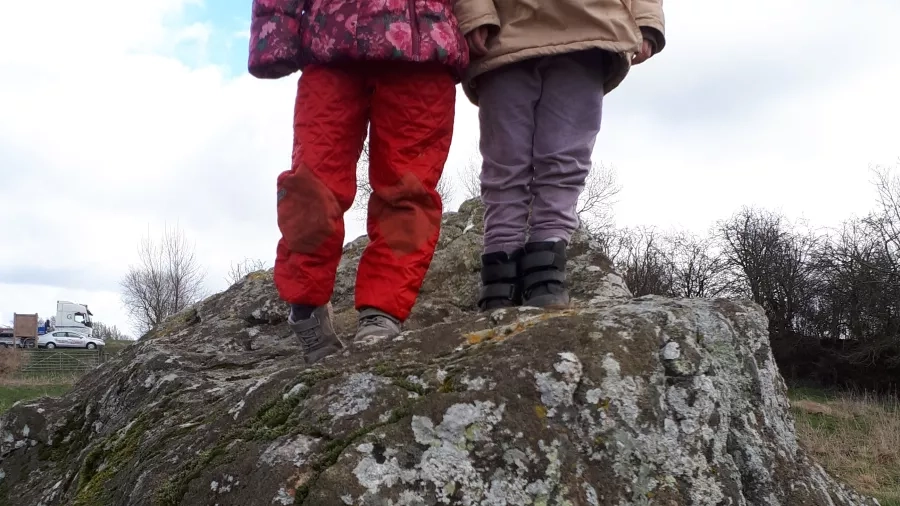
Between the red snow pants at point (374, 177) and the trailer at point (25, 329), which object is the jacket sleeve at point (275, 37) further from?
the trailer at point (25, 329)

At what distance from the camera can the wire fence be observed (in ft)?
77.0

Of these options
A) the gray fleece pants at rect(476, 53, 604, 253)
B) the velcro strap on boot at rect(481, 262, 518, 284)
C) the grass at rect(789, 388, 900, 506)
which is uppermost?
the gray fleece pants at rect(476, 53, 604, 253)

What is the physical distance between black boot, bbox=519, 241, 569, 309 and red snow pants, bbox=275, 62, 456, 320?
1.15ft

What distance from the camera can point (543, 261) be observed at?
2291 mm

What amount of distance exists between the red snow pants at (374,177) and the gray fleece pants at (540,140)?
265 millimetres

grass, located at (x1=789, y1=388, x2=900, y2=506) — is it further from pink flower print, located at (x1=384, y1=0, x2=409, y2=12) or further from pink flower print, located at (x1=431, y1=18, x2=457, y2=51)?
pink flower print, located at (x1=384, y1=0, x2=409, y2=12)

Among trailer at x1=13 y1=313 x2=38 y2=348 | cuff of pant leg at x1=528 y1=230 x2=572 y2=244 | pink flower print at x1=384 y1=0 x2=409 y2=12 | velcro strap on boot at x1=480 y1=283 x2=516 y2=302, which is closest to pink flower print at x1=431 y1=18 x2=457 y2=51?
pink flower print at x1=384 y1=0 x2=409 y2=12

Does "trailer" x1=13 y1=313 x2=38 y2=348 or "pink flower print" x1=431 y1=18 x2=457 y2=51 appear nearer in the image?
"pink flower print" x1=431 y1=18 x2=457 y2=51

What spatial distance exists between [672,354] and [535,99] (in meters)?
1.14

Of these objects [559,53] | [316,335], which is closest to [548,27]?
[559,53]

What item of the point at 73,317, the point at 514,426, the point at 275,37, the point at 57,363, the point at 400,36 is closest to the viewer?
the point at 514,426

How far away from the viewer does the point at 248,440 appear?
1.55 m

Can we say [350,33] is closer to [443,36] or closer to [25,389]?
[443,36]

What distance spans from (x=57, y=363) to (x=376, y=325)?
2878 centimetres
